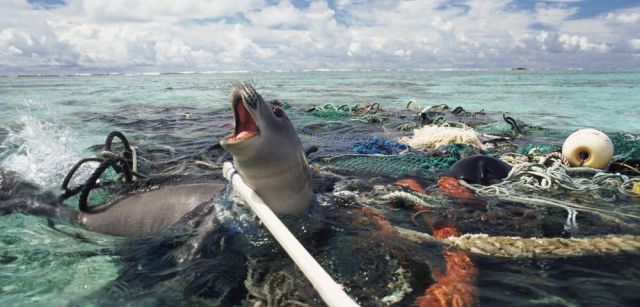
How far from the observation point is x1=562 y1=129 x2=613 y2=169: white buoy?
5.65m

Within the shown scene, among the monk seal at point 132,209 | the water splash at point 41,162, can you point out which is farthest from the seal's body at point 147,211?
the water splash at point 41,162

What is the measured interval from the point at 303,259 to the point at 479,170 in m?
3.93

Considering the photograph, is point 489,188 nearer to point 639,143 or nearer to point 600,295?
point 600,295

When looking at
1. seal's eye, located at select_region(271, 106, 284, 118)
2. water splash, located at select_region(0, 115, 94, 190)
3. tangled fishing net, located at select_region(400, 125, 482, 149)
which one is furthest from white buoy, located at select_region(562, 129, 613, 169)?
water splash, located at select_region(0, 115, 94, 190)

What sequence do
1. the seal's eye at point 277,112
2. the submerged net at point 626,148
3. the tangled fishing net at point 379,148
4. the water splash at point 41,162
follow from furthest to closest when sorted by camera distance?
the tangled fishing net at point 379,148, the submerged net at point 626,148, the water splash at point 41,162, the seal's eye at point 277,112

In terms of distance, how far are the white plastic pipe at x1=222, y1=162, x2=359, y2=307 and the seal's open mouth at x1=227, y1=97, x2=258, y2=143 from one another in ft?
1.15

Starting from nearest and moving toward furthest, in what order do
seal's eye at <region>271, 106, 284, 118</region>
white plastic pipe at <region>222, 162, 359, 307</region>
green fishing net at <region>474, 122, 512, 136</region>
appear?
white plastic pipe at <region>222, 162, 359, 307</region>
seal's eye at <region>271, 106, 284, 118</region>
green fishing net at <region>474, 122, 512, 136</region>

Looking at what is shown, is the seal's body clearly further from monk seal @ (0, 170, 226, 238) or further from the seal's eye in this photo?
the seal's eye

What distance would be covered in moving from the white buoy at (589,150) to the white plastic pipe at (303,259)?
457 cm

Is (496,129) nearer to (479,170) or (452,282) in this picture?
(479,170)

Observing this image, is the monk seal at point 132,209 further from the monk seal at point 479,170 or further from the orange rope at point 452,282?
the monk seal at point 479,170

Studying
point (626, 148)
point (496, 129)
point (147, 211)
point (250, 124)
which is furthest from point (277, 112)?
point (496, 129)

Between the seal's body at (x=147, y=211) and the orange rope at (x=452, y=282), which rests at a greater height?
the seal's body at (x=147, y=211)

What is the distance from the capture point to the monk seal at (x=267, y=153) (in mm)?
2879
